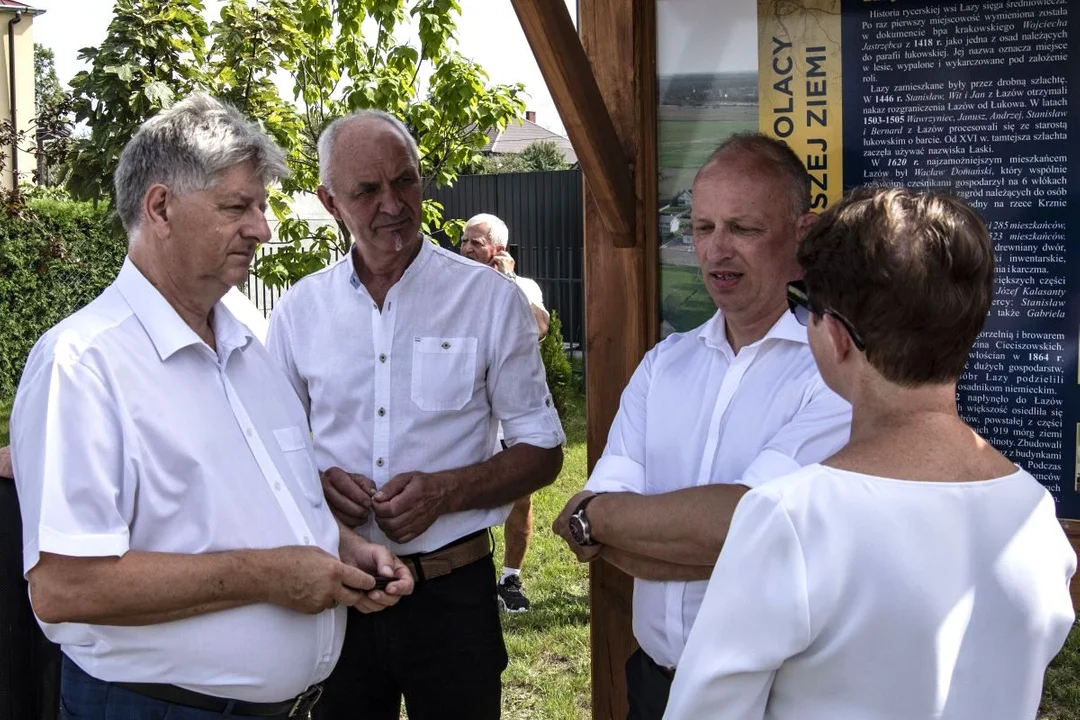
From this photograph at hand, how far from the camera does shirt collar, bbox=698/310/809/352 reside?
2.14 m

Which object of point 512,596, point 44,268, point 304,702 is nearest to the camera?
point 304,702

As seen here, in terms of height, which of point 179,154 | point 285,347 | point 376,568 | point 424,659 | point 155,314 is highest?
point 179,154

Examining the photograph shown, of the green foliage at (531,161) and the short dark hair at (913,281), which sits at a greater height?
the green foliage at (531,161)

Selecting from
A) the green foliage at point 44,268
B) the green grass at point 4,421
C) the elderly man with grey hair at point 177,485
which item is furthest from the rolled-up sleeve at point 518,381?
the green foliage at point 44,268

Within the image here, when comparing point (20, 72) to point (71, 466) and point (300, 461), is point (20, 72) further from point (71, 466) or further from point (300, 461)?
point (71, 466)

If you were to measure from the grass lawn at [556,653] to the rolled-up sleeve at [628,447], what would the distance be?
84.3 inches

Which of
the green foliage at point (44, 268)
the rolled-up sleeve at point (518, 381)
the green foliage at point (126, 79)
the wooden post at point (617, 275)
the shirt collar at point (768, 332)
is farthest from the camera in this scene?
the green foliage at point (44, 268)

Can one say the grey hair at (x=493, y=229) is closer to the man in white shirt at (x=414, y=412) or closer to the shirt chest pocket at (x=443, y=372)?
the man in white shirt at (x=414, y=412)

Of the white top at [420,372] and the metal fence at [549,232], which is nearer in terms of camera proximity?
the white top at [420,372]

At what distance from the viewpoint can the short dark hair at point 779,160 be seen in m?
2.22

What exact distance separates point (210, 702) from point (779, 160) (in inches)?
63.9

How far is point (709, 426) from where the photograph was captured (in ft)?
7.18

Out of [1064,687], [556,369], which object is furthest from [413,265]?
[556,369]

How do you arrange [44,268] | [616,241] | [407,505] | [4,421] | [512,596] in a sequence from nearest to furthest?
[407,505] → [616,241] → [512,596] → [4,421] → [44,268]
